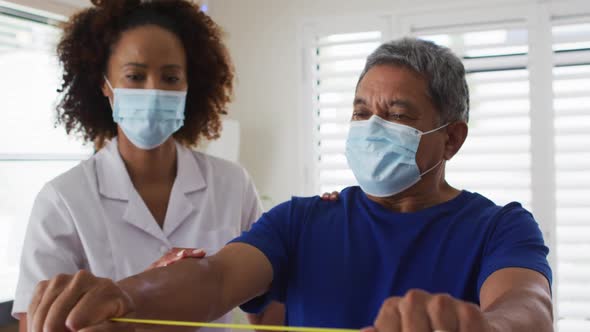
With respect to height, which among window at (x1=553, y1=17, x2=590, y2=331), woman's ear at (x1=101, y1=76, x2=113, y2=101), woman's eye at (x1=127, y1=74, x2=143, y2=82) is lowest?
window at (x1=553, y1=17, x2=590, y2=331)

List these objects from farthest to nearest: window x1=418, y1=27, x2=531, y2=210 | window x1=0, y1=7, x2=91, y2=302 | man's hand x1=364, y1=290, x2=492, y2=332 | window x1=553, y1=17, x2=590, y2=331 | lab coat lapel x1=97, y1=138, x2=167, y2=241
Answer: window x1=418, y1=27, x2=531, y2=210
window x1=553, y1=17, x2=590, y2=331
window x1=0, y1=7, x2=91, y2=302
lab coat lapel x1=97, y1=138, x2=167, y2=241
man's hand x1=364, y1=290, x2=492, y2=332

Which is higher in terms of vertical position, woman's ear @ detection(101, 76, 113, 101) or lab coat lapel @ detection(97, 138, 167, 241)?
woman's ear @ detection(101, 76, 113, 101)

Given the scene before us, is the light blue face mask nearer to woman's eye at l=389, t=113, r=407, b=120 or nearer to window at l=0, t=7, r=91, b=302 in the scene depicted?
woman's eye at l=389, t=113, r=407, b=120

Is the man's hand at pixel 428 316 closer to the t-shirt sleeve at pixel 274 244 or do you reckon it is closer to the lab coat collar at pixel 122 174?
the t-shirt sleeve at pixel 274 244

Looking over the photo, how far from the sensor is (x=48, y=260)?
1.42m

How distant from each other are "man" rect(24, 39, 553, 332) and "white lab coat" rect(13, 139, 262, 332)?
1.59 feet

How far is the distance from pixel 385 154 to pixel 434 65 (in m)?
0.22

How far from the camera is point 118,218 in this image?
5.16 ft

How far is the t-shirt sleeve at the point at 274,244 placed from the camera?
3.79ft

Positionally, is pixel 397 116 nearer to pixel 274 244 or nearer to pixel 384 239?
pixel 384 239

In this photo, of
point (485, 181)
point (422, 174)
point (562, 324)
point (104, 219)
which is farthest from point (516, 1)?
point (104, 219)

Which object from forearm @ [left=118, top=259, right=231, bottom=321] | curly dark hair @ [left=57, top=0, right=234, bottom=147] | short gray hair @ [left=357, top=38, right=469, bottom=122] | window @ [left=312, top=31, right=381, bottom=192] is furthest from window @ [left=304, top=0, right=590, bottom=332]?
forearm @ [left=118, top=259, right=231, bottom=321]

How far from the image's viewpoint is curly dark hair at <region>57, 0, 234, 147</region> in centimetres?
170

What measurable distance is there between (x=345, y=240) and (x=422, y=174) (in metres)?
0.22
